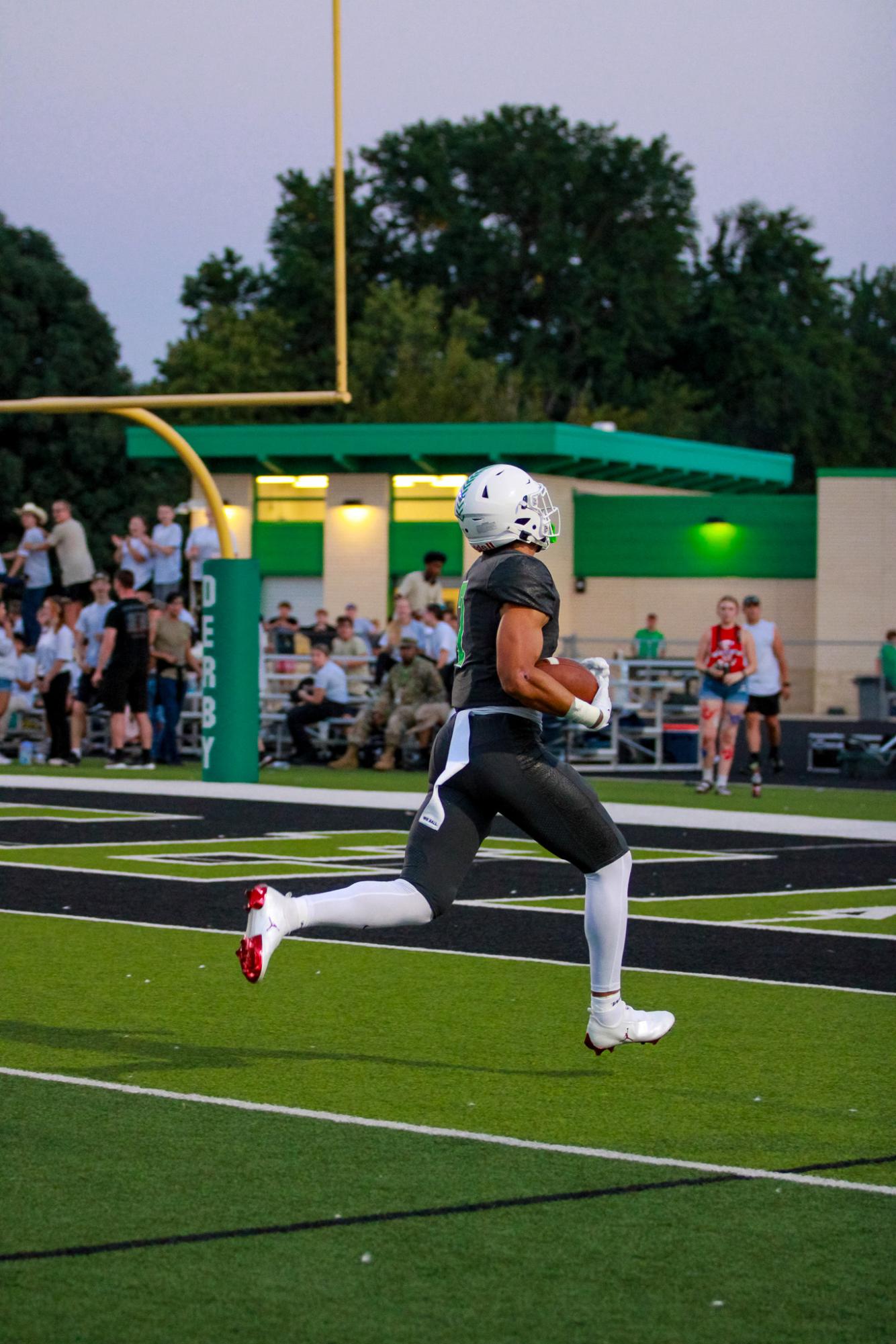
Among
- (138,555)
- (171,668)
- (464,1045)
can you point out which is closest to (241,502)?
(138,555)

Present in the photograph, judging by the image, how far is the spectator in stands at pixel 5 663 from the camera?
845 inches

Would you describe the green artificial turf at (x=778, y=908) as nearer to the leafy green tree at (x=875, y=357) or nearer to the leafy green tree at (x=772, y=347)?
the leafy green tree at (x=772, y=347)

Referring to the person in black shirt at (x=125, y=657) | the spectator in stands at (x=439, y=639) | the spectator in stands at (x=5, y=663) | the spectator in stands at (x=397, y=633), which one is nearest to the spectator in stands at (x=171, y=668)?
the person in black shirt at (x=125, y=657)

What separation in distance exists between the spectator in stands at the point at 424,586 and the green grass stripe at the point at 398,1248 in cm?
1764

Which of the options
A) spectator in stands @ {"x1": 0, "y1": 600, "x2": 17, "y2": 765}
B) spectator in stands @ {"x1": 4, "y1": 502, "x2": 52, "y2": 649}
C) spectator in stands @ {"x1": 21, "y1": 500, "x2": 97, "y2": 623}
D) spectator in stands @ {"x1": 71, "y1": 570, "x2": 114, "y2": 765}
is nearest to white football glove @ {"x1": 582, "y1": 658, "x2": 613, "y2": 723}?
spectator in stands @ {"x1": 71, "y1": 570, "x2": 114, "y2": 765}

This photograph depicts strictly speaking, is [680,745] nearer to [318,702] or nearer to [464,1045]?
[318,702]

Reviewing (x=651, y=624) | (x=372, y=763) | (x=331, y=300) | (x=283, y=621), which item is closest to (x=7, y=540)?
(x=331, y=300)

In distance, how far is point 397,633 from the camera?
22391 mm

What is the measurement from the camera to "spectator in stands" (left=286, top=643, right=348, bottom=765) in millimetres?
22844

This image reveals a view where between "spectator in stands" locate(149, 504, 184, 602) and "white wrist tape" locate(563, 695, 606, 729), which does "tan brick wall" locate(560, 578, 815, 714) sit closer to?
"spectator in stands" locate(149, 504, 184, 602)

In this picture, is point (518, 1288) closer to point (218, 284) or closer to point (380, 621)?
point (380, 621)

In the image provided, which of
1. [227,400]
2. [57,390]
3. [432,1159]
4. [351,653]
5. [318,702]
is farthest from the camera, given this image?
[57,390]

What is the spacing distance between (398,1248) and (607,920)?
1.94m

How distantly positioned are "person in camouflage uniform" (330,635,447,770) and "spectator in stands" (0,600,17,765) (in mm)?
3485
